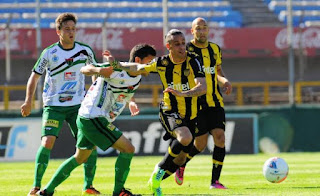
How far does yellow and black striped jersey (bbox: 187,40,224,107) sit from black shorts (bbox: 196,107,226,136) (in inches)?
3.0

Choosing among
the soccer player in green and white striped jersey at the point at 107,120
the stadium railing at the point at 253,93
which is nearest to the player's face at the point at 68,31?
Result: the soccer player in green and white striped jersey at the point at 107,120

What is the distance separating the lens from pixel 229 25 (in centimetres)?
2464

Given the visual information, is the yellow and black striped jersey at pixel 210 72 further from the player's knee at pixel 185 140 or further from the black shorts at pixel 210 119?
the player's knee at pixel 185 140

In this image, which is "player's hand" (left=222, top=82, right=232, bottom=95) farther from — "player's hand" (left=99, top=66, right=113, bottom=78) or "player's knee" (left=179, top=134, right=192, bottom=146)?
"player's hand" (left=99, top=66, right=113, bottom=78)

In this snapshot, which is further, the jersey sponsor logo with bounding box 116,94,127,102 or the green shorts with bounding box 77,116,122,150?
the jersey sponsor logo with bounding box 116,94,127,102

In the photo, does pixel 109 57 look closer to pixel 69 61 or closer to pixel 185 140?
pixel 185 140

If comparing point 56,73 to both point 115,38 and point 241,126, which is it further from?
point 115,38

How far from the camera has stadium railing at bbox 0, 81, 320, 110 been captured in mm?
18531

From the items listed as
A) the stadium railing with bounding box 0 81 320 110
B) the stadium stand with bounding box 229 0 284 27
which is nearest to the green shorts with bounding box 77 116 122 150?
the stadium railing with bounding box 0 81 320 110

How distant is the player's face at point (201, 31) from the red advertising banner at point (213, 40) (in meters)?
8.89

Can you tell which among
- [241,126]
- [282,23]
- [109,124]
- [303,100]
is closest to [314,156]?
[241,126]

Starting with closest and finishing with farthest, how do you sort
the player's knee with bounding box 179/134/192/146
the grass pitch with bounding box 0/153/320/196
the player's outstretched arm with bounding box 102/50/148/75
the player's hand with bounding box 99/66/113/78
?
the player's hand with bounding box 99/66/113/78 < the player's outstretched arm with bounding box 102/50/148/75 < the player's knee with bounding box 179/134/192/146 < the grass pitch with bounding box 0/153/320/196

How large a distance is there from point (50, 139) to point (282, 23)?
19.0m

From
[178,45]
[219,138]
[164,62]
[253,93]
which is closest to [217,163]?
[219,138]
